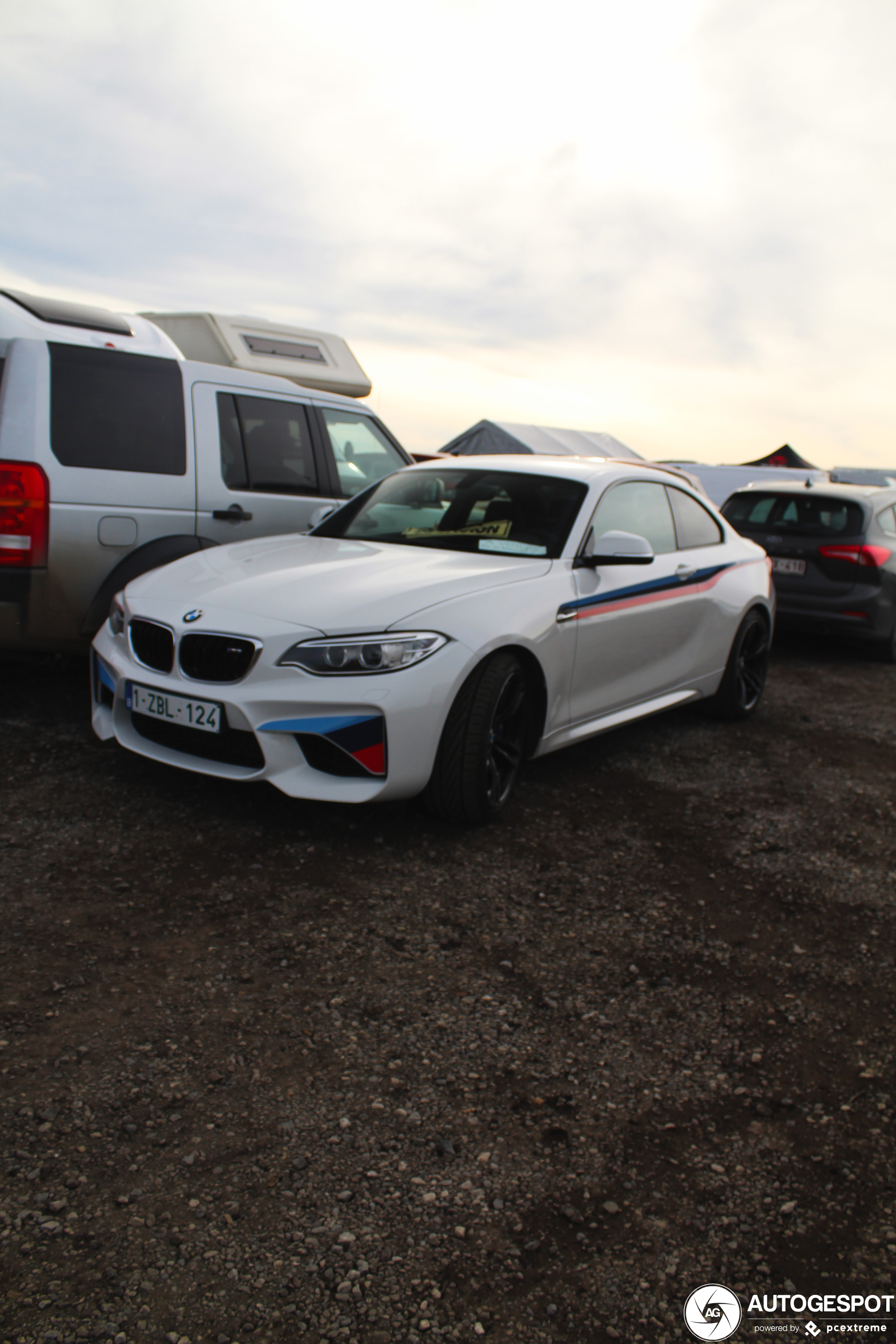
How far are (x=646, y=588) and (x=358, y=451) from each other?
96.9 inches

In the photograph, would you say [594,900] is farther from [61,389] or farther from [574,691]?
[61,389]

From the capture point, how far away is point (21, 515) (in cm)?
443

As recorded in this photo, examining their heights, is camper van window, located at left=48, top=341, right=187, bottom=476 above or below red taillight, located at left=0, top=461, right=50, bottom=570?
above

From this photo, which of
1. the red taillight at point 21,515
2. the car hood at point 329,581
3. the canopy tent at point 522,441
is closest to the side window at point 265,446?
the car hood at point 329,581

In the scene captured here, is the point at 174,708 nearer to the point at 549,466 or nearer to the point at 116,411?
the point at 116,411

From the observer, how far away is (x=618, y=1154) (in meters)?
2.13

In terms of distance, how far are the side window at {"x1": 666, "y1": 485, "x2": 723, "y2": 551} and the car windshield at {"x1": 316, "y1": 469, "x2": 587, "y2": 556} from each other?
985mm

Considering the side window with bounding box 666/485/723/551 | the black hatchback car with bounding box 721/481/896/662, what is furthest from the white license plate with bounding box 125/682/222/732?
the black hatchback car with bounding box 721/481/896/662

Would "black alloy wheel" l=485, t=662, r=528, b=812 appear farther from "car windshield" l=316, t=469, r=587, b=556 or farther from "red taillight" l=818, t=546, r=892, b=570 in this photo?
"red taillight" l=818, t=546, r=892, b=570

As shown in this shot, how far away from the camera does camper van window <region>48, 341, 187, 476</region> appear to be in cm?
461

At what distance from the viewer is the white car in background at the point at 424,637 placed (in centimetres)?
344

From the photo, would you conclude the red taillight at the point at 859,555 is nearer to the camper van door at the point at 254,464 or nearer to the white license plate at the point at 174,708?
the camper van door at the point at 254,464

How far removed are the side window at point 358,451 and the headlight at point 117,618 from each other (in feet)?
7.56

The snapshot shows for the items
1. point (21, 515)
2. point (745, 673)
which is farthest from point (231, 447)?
point (745, 673)
